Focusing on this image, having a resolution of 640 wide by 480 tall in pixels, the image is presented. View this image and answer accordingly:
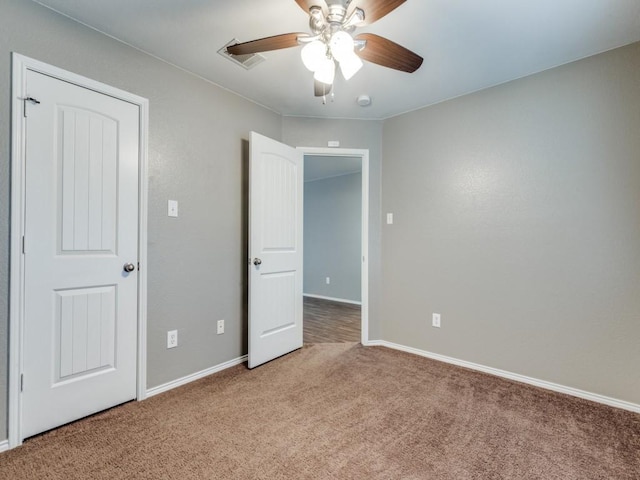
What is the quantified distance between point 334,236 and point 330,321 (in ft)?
6.43

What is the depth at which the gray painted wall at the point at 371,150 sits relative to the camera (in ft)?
10.6

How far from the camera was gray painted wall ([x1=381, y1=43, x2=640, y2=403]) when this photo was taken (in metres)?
2.09

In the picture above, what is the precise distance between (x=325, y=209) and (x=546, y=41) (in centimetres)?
433

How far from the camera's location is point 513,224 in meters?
2.50

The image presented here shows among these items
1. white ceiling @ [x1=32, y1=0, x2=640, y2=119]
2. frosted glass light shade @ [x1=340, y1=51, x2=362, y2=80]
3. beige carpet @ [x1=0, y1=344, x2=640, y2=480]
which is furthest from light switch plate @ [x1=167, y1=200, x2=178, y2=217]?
frosted glass light shade @ [x1=340, y1=51, x2=362, y2=80]

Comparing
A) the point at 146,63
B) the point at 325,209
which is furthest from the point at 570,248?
the point at 325,209

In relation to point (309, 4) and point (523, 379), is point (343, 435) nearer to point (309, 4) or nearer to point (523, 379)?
point (523, 379)

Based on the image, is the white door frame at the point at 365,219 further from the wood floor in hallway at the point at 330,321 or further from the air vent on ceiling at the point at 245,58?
the air vent on ceiling at the point at 245,58

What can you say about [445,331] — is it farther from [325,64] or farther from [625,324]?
[325,64]

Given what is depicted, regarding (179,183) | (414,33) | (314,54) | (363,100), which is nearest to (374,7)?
(314,54)

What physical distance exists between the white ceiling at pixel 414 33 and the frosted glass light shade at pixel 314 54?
17.6 inches

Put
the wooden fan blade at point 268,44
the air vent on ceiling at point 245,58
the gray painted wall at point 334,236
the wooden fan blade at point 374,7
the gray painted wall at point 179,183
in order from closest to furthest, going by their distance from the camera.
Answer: the wooden fan blade at point 374,7
the wooden fan blade at point 268,44
the gray painted wall at point 179,183
the air vent on ceiling at point 245,58
the gray painted wall at point 334,236

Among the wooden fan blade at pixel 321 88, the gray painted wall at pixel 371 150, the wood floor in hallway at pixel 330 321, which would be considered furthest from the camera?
the wood floor in hallway at pixel 330 321

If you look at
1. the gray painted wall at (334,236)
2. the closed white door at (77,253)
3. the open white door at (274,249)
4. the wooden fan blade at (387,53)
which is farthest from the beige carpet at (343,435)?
the gray painted wall at (334,236)
